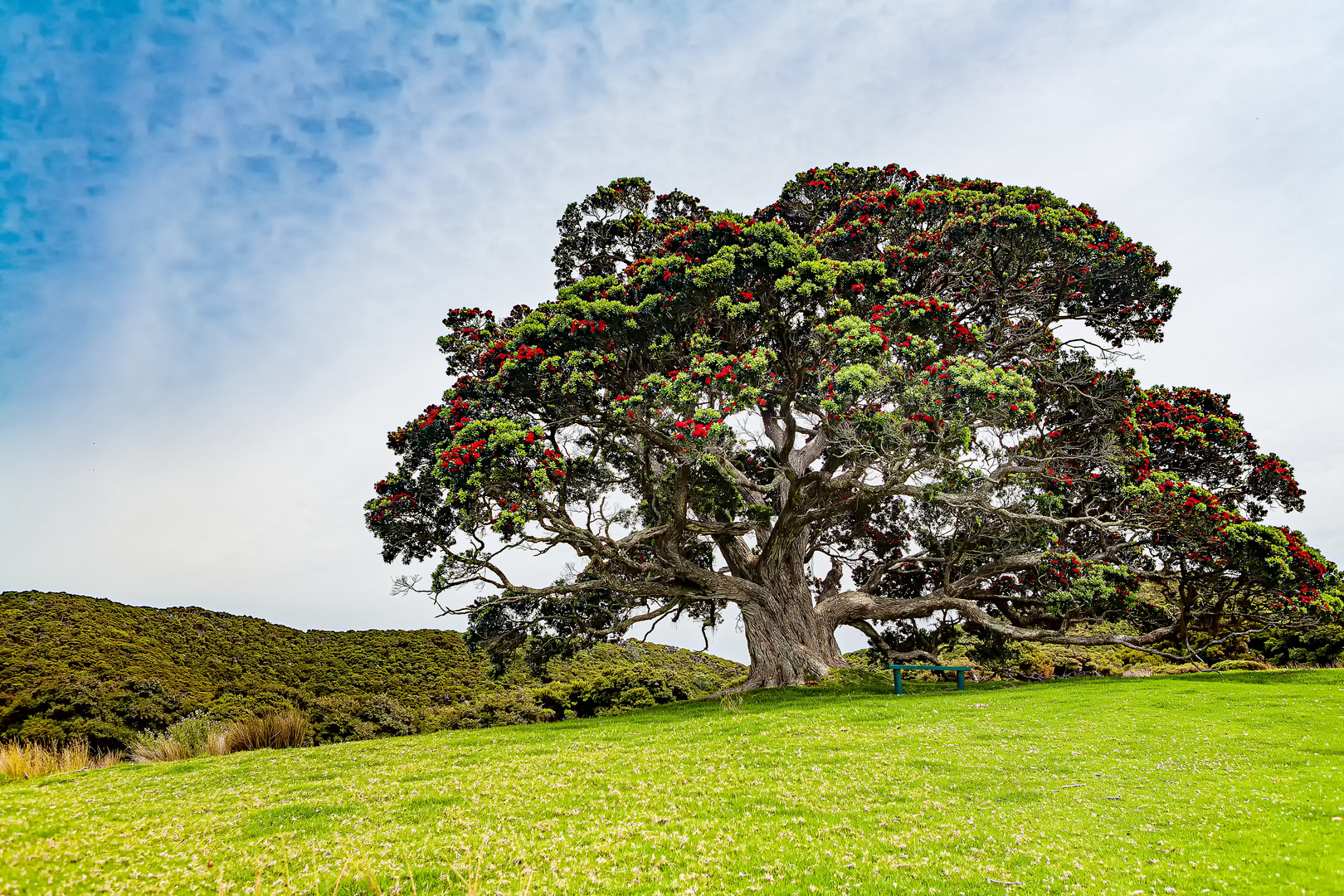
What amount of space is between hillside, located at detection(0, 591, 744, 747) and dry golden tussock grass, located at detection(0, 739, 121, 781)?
9.52 feet

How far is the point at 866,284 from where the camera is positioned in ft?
76.5

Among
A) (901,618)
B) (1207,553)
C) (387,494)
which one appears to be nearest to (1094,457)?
(1207,553)

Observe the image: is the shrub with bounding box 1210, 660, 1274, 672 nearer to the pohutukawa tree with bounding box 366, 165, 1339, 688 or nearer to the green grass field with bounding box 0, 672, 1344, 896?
the pohutukawa tree with bounding box 366, 165, 1339, 688

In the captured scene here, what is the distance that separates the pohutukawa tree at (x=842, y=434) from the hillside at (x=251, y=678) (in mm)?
3572

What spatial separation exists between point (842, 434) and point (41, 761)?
2226cm

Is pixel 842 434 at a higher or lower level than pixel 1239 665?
higher

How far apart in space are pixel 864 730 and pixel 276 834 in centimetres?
1238

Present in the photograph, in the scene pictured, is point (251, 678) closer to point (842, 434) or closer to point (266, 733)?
point (266, 733)

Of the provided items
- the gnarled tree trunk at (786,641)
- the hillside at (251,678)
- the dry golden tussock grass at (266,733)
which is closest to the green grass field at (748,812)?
the dry golden tussock grass at (266,733)

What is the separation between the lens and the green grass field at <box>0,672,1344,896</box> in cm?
769

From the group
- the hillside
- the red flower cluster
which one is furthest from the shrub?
the red flower cluster

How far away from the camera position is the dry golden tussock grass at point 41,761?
51.7ft

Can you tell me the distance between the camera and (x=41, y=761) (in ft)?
54.9

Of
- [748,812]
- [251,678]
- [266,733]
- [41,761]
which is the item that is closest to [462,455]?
[266,733]
